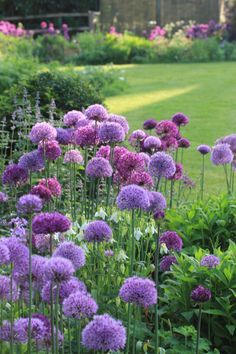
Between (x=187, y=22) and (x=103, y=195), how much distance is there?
17225 millimetres

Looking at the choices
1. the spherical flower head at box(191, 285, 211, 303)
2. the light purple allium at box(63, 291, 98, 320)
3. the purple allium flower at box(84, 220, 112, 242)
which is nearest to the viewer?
the light purple allium at box(63, 291, 98, 320)

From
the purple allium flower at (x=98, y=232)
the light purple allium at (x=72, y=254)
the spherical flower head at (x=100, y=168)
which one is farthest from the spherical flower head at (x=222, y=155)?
the light purple allium at (x=72, y=254)

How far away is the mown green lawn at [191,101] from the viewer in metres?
7.89

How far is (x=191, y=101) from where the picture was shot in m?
10.7

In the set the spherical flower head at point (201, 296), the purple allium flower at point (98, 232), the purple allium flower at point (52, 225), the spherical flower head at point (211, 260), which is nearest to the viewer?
the purple allium flower at point (52, 225)

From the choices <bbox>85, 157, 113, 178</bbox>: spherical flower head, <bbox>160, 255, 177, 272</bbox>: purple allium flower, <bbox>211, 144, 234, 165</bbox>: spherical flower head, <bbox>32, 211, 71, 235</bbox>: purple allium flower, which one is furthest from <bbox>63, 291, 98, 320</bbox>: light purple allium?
<bbox>211, 144, 234, 165</bbox>: spherical flower head

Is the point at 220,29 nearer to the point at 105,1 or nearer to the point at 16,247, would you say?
the point at 105,1

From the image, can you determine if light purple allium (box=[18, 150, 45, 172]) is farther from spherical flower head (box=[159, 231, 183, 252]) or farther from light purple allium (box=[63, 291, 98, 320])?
light purple allium (box=[63, 291, 98, 320])

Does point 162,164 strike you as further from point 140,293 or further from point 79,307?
point 79,307

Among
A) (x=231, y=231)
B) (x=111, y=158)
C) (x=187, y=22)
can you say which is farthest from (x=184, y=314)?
(x=187, y=22)

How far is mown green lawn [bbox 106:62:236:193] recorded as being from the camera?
7.89m

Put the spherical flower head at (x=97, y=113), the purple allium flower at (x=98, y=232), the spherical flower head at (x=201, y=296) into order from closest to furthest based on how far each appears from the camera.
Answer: the spherical flower head at (x=201, y=296) < the purple allium flower at (x=98, y=232) < the spherical flower head at (x=97, y=113)

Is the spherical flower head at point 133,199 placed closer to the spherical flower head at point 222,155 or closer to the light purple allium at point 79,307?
the light purple allium at point 79,307

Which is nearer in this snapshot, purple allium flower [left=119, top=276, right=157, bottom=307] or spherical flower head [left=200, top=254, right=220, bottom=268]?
purple allium flower [left=119, top=276, right=157, bottom=307]
